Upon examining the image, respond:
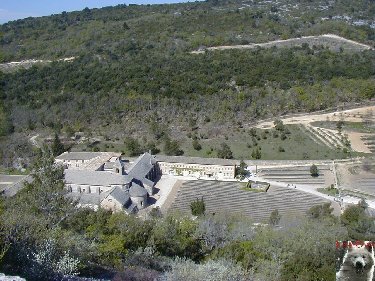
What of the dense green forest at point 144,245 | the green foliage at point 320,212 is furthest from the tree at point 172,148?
the dense green forest at point 144,245

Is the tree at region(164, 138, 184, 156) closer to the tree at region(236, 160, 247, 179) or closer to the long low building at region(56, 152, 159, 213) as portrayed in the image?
the long low building at region(56, 152, 159, 213)

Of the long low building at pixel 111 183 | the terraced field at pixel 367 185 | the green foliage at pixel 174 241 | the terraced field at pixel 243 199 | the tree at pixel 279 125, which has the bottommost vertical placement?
the terraced field at pixel 367 185

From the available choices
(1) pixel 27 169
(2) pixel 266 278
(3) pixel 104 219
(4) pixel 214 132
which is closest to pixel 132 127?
(4) pixel 214 132

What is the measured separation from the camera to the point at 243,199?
35.4 meters

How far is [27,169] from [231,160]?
1726 cm

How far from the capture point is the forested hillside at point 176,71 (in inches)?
2154

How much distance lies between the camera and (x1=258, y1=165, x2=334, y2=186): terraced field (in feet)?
129

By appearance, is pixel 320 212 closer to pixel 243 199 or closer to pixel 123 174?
pixel 243 199

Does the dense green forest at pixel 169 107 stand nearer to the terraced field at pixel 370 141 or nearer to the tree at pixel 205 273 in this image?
the tree at pixel 205 273

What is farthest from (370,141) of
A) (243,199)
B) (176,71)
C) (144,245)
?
(144,245)

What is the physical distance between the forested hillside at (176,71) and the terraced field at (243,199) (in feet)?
42.6

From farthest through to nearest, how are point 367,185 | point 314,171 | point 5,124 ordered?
1. point 5,124
2. point 314,171
3. point 367,185

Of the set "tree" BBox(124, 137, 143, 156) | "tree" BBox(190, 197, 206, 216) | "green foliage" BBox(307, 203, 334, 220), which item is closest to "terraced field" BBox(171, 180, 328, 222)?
"tree" BBox(190, 197, 206, 216)

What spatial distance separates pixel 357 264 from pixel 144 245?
8.23 m
